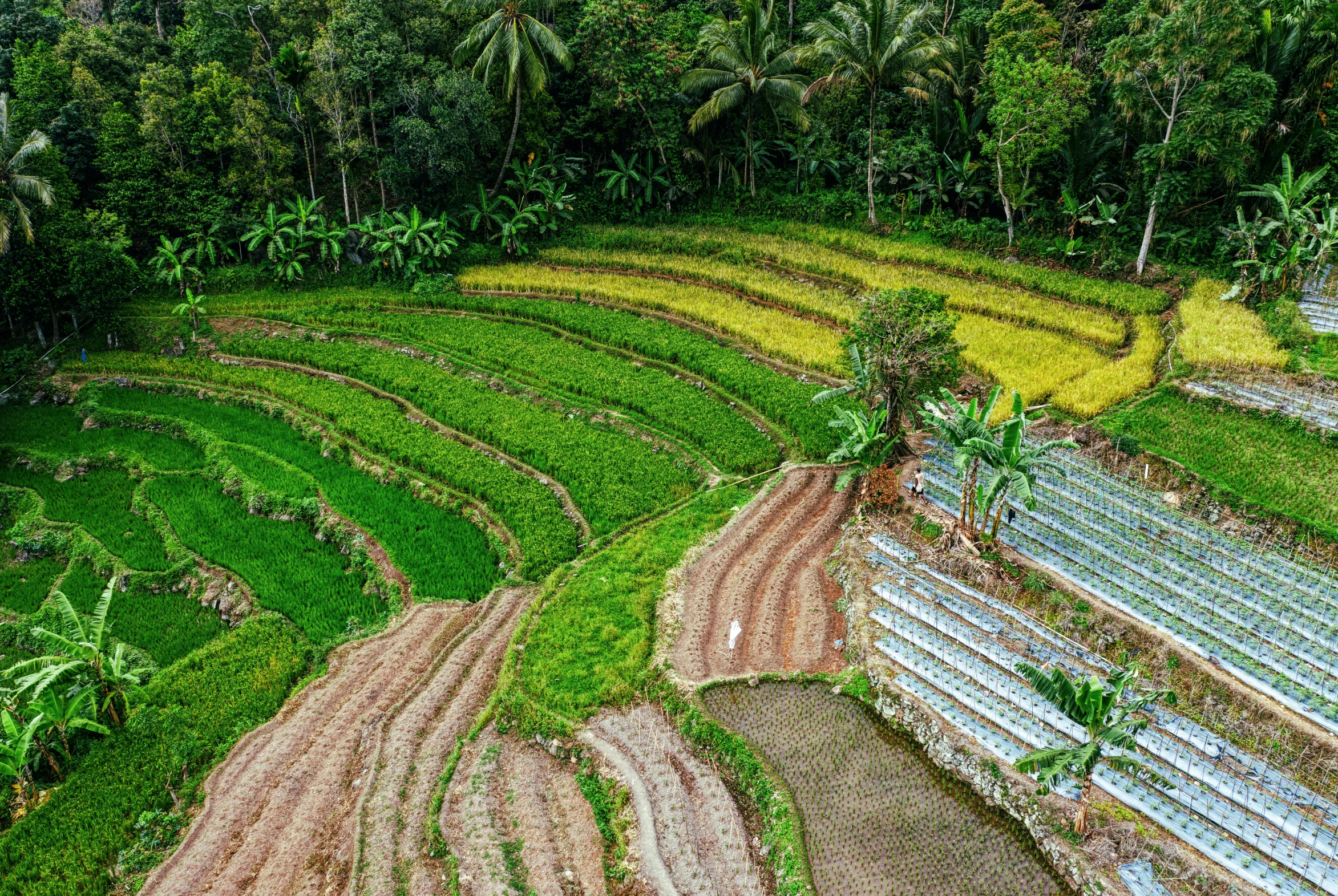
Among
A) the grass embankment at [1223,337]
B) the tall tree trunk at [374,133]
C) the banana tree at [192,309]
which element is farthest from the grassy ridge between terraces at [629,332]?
the grass embankment at [1223,337]

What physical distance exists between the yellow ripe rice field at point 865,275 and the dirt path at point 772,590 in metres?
9.26

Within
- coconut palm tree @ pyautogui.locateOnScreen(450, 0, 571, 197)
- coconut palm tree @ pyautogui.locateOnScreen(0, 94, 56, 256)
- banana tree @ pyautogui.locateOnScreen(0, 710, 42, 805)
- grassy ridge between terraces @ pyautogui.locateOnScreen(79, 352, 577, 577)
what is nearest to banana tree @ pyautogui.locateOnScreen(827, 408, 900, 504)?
grassy ridge between terraces @ pyautogui.locateOnScreen(79, 352, 577, 577)

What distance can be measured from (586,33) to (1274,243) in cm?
2473

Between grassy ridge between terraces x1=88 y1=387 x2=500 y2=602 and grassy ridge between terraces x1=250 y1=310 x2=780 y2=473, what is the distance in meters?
5.20

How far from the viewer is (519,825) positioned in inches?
484

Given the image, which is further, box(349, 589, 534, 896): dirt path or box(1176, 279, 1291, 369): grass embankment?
box(1176, 279, 1291, 369): grass embankment

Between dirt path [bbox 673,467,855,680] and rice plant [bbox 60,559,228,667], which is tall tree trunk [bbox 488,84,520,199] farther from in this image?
rice plant [bbox 60,559,228,667]

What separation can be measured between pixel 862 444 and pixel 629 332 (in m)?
11.0

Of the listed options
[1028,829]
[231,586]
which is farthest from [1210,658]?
[231,586]

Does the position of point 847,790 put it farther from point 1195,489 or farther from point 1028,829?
point 1195,489

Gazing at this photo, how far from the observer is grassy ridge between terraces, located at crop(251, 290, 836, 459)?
22047 millimetres

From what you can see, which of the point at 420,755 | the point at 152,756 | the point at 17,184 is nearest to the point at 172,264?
the point at 17,184

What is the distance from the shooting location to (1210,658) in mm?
12914

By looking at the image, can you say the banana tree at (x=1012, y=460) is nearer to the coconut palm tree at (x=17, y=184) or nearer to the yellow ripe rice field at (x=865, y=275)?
the yellow ripe rice field at (x=865, y=275)
